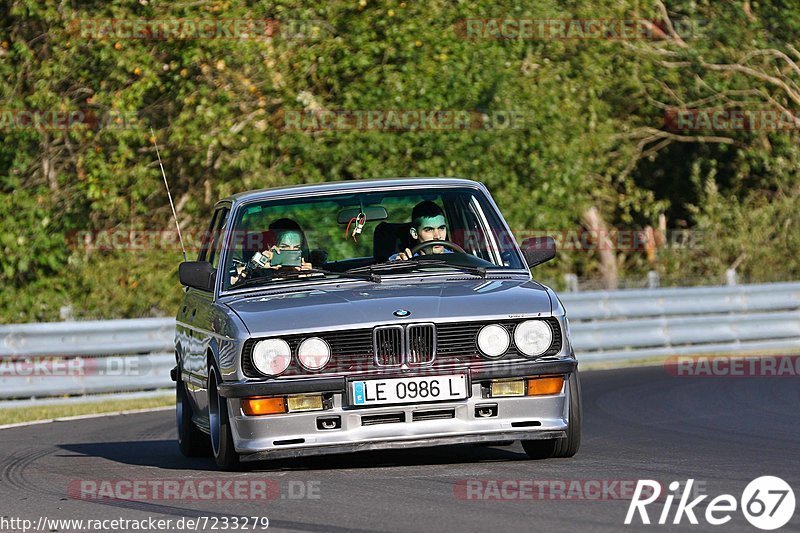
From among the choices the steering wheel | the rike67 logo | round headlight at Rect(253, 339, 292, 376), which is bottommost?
the rike67 logo

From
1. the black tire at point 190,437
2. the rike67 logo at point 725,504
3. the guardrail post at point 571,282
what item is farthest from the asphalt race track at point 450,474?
the guardrail post at point 571,282

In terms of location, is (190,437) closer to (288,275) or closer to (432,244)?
(288,275)

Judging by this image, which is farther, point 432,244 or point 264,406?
point 432,244

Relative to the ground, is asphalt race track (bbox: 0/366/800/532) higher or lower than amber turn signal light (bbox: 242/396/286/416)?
lower

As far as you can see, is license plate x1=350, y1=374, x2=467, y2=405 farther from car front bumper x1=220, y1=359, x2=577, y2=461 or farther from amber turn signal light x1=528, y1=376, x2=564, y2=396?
amber turn signal light x1=528, y1=376, x2=564, y2=396

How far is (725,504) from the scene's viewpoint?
253 inches

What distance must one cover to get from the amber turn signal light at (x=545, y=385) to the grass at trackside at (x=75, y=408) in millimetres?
7774

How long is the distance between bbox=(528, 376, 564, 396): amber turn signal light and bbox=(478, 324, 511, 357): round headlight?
0.22 meters

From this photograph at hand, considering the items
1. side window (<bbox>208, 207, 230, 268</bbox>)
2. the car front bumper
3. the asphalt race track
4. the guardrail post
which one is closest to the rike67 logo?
the asphalt race track

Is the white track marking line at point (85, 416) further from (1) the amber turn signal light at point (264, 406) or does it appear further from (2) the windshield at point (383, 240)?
(1) the amber turn signal light at point (264, 406)

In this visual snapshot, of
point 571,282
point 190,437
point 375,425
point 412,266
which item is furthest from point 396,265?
point 571,282

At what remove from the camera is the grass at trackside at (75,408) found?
15.0 m

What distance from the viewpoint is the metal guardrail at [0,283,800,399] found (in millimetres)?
16391

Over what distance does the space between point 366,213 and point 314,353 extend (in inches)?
74.4
